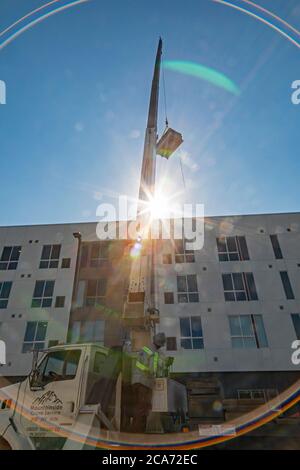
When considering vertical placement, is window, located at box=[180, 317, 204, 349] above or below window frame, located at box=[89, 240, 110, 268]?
below

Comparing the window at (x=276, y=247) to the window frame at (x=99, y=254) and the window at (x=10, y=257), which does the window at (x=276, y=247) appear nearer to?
the window frame at (x=99, y=254)

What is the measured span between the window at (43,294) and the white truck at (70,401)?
17.7 m

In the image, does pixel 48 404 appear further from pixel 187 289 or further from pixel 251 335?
pixel 251 335

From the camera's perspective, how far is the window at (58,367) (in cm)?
565

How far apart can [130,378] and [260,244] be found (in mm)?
20010

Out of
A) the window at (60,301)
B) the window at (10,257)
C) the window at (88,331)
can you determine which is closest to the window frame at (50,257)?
the window at (10,257)

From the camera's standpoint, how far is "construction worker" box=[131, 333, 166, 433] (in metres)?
6.03

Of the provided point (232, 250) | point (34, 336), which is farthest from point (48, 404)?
point (232, 250)

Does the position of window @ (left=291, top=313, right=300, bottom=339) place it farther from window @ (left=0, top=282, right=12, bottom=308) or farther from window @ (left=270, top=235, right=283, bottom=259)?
window @ (left=0, top=282, right=12, bottom=308)

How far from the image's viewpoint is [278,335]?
1978cm

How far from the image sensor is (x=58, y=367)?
5.85 metres

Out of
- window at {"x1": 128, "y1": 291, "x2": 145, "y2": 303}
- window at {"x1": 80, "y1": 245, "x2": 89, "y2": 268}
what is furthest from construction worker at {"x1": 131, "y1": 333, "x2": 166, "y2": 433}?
window at {"x1": 80, "y1": 245, "x2": 89, "y2": 268}

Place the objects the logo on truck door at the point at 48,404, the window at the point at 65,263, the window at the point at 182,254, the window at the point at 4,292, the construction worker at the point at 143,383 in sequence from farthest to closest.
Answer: the window at the point at 65,263 < the window at the point at 182,254 < the window at the point at 4,292 < the construction worker at the point at 143,383 < the logo on truck door at the point at 48,404
